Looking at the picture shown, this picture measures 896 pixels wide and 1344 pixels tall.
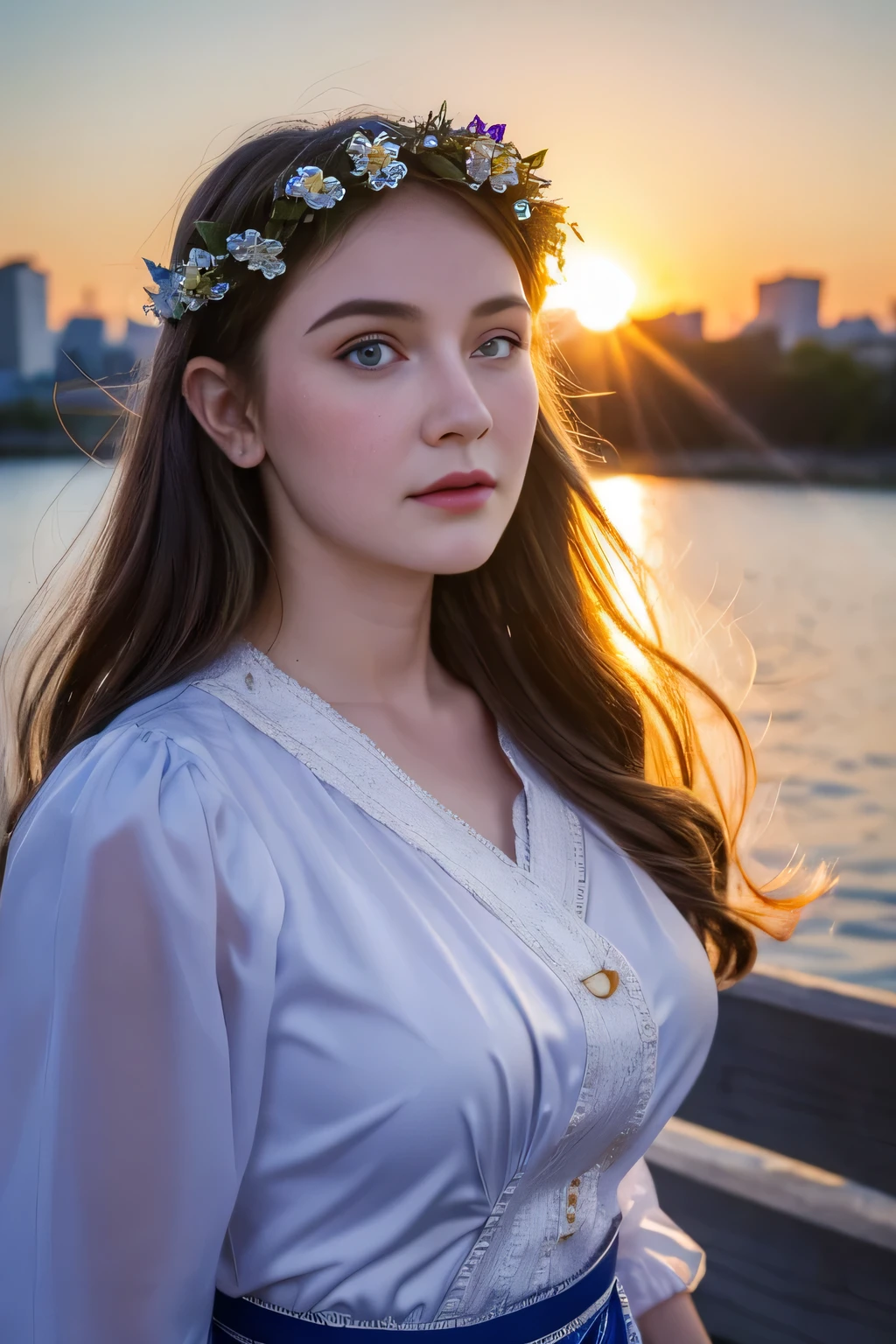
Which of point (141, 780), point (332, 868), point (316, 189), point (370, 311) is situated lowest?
point (332, 868)

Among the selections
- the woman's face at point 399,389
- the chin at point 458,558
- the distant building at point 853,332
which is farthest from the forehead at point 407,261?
the distant building at point 853,332

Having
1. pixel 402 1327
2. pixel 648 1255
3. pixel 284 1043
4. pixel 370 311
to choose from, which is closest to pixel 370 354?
pixel 370 311

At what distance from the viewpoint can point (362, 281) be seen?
3.97ft

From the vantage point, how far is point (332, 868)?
1157 mm

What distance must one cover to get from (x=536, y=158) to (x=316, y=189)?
0.34m

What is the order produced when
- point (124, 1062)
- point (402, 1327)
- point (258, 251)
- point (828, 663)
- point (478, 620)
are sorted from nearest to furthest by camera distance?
point (124, 1062), point (402, 1327), point (258, 251), point (478, 620), point (828, 663)

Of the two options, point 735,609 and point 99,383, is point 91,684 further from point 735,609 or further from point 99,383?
point 735,609

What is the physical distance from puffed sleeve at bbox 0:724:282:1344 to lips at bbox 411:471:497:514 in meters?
0.40

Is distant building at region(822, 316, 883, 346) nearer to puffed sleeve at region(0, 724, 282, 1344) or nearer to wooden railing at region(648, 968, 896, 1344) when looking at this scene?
wooden railing at region(648, 968, 896, 1344)

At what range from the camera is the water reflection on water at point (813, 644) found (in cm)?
193

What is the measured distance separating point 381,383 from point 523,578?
1.56ft

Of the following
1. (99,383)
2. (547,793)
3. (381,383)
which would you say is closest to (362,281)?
(381,383)

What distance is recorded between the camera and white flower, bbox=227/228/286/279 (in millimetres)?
1229

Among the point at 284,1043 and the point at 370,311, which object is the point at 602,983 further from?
the point at 370,311
